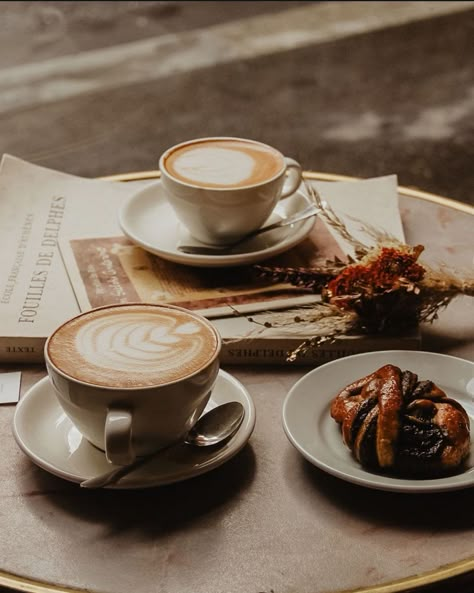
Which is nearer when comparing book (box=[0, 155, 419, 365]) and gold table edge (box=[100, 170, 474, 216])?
book (box=[0, 155, 419, 365])

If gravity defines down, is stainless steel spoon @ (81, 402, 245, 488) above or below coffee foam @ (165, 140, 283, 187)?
below

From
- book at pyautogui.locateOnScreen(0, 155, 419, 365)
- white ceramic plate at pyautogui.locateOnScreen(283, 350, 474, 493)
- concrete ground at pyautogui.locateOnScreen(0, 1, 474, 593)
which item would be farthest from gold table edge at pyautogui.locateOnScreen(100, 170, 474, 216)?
concrete ground at pyautogui.locateOnScreen(0, 1, 474, 593)

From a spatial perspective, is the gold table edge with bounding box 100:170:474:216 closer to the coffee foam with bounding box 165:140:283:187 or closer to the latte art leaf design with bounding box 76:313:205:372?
the coffee foam with bounding box 165:140:283:187

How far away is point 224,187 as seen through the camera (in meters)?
1.09

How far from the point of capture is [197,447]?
742 millimetres

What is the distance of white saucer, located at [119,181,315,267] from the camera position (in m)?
1.07

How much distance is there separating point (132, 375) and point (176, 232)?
1.67 ft

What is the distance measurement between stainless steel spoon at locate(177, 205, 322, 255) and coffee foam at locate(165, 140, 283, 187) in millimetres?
62

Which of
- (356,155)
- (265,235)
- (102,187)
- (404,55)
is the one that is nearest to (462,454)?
(265,235)

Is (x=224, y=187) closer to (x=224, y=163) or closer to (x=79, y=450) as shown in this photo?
(x=224, y=163)

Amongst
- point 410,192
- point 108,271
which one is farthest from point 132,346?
point 410,192

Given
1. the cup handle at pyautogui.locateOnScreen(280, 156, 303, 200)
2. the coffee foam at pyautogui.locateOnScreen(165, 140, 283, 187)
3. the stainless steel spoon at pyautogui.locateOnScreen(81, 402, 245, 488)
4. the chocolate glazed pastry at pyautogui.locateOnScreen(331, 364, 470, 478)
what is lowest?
the cup handle at pyautogui.locateOnScreen(280, 156, 303, 200)

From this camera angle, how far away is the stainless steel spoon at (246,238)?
111cm

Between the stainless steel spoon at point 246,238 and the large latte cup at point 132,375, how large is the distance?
34cm
